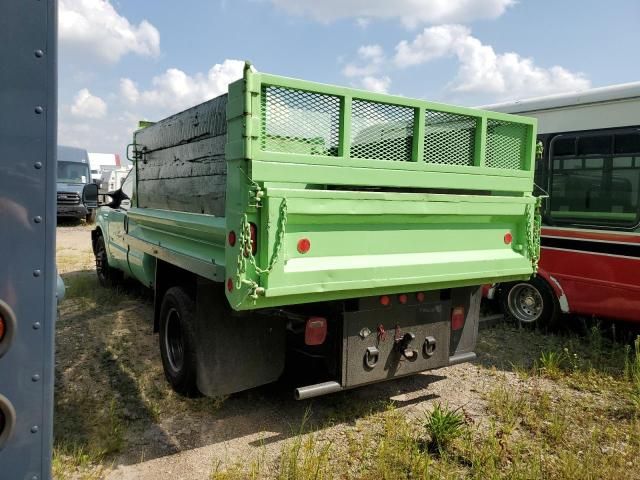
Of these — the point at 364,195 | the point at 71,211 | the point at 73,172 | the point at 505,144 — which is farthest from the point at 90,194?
the point at 73,172

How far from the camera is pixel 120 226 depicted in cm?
646

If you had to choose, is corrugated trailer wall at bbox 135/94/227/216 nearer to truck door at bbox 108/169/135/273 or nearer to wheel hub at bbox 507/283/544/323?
truck door at bbox 108/169/135/273

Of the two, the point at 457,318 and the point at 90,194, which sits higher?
the point at 90,194

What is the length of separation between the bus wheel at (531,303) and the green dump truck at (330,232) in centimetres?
207

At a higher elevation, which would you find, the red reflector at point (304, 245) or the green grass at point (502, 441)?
the red reflector at point (304, 245)

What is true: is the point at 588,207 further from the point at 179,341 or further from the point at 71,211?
the point at 71,211

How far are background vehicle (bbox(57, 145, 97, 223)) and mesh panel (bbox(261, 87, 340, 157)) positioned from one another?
16.2 metres

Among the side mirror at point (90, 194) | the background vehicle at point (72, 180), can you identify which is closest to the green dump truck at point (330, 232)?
the side mirror at point (90, 194)

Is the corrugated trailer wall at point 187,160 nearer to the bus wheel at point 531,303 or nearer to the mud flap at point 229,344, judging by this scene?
the mud flap at point 229,344

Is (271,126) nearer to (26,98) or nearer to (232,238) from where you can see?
(232,238)

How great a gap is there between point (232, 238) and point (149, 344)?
2835mm

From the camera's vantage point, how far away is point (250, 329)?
3.48 m

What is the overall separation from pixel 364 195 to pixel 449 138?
91 cm

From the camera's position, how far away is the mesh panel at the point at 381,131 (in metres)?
3.10
